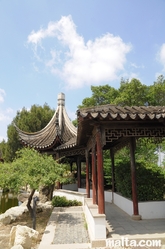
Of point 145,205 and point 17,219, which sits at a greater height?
point 145,205

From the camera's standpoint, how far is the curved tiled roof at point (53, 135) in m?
12.2

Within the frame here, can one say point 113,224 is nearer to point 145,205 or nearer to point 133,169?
point 145,205

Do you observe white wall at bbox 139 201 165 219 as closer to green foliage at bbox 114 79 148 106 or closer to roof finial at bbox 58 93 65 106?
roof finial at bbox 58 93 65 106

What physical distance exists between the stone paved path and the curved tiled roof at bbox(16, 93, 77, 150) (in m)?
4.60

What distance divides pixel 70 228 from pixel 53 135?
7.59 meters

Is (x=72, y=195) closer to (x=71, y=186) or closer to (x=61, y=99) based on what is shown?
(x=71, y=186)

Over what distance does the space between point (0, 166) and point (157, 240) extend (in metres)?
5.13

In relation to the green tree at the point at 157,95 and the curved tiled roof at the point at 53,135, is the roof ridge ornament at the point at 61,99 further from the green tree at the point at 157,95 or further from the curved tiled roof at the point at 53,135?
the green tree at the point at 157,95

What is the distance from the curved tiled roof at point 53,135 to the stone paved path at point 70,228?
15.1 ft

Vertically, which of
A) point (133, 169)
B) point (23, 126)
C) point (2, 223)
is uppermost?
point (23, 126)

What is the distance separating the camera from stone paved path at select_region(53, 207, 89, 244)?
516 centimetres

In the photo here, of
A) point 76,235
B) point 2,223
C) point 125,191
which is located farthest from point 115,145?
point 2,223

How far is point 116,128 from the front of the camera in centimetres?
538

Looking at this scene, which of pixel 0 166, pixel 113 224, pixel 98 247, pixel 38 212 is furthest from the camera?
pixel 38 212
